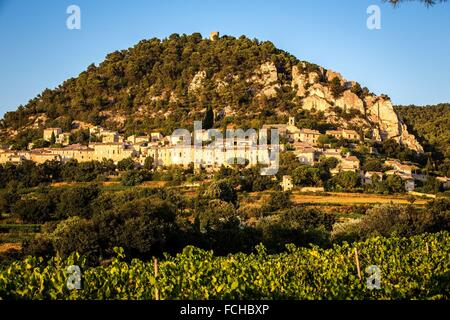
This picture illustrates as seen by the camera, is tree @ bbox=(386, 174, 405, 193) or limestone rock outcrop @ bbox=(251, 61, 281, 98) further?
limestone rock outcrop @ bbox=(251, 61, 281, 98)

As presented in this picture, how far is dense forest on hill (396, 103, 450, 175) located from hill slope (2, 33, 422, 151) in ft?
10.4

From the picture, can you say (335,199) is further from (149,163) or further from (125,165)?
(125,165)

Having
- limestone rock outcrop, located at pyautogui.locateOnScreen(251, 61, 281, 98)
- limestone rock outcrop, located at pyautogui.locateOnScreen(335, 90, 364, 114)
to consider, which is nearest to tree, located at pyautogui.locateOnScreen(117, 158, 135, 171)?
limestone rock outcrop, located at pyautogui.locateOnScreen(251, 61, 281, 98)

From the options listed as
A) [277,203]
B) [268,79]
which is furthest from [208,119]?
[277,203]

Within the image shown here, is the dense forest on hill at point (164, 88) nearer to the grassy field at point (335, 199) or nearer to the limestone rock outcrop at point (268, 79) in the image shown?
the limestone rock outcrop at point (268, 79)

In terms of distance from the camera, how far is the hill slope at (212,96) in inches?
2709

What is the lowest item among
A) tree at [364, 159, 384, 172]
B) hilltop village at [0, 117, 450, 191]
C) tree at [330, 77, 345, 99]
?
tree at [364, 159, 384, 172]

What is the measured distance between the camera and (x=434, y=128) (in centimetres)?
7844

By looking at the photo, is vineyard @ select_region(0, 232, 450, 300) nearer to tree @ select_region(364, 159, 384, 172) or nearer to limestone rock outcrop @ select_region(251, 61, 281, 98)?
tree @ select_region(364, 159, 384, 172)

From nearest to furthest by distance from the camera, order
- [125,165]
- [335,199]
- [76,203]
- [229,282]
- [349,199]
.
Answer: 1. [229,282]
2. [76,203]
3. [349,199]
4. [335,199]
5. [125,165]

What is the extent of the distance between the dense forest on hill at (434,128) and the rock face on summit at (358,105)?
2.63 m

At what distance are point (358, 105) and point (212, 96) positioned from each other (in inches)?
671

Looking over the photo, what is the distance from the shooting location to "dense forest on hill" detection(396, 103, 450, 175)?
63.8m
